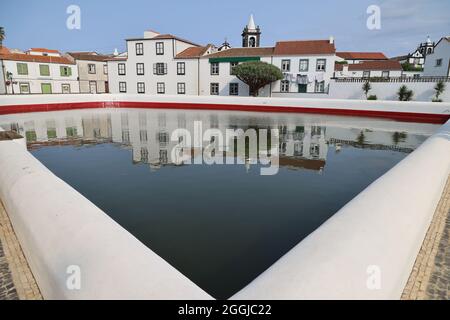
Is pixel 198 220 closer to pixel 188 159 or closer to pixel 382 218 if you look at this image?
pixel 382 218

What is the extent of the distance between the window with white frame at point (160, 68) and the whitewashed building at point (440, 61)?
3679 cm

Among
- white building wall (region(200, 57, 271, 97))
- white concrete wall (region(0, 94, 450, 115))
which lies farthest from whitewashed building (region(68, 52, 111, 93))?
white concrete wall (region(0, 94, 450, 115))

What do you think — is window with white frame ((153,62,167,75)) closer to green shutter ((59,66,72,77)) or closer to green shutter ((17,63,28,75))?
A: green shutter ((59,66,72,77))

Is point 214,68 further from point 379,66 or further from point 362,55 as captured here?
point 362,55

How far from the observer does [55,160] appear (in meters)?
10.0

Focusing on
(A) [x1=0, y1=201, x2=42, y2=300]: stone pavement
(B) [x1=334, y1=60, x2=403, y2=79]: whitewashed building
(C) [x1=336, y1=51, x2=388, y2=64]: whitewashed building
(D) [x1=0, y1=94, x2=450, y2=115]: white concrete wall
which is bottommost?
(A) [x1=0, y1=201, x2=42, y2=300]: stone pavement

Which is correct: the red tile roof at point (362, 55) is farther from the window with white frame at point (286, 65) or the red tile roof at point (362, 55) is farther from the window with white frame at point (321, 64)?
the window with white frame at point (286, 65)

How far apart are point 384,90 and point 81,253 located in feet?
117

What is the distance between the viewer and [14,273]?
3527 millimetres

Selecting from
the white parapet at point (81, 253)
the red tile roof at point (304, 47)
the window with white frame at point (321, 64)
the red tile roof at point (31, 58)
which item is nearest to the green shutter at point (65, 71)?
the red tile roof at point (31, 58)

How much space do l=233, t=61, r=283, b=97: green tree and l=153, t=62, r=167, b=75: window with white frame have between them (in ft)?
36.3

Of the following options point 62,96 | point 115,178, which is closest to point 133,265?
point 115,178

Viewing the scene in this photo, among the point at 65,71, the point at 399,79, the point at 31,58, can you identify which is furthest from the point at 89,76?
the point at 399,79

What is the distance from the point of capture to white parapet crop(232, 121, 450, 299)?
96.2 inches
